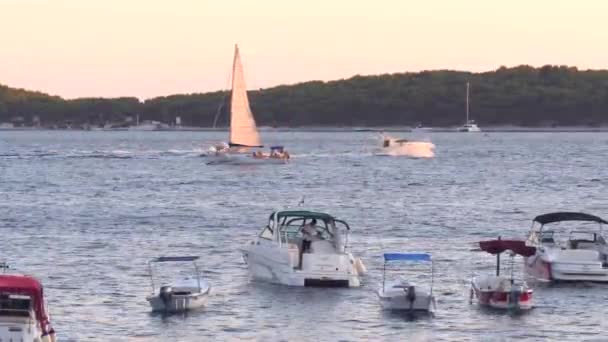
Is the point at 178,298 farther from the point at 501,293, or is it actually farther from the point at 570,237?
the point at 570,237

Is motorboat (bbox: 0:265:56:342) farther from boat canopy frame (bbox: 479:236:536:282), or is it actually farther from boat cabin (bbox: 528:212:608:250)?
boat cabin (bbox: 528:212:608:250)

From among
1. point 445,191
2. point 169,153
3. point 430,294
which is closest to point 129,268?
point 430,294

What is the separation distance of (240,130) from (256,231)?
61.5 metres

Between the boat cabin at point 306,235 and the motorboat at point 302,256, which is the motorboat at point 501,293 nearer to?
the motorboat at point 302,256

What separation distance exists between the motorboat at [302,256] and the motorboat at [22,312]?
1236 cm

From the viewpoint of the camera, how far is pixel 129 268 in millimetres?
50469

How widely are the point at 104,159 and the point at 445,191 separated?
67.4m

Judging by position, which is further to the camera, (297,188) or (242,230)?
(297,188)

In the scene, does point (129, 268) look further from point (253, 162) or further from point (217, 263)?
point (253, 162)

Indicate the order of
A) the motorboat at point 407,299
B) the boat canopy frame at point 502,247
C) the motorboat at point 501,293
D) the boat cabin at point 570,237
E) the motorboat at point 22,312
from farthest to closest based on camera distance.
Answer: the boat cabin at point 570,237, the boat canopy frame at point 502,247, the motorboat at point 501,293, the motorboat at point 407,299, the motorboat at point 22,312

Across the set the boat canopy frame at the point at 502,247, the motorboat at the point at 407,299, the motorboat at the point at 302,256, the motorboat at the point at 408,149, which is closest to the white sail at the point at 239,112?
the motorboat at the point at 408,149

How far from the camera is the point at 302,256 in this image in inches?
1774

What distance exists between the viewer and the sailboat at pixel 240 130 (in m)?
125

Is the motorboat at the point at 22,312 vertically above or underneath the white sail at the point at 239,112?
underneath
